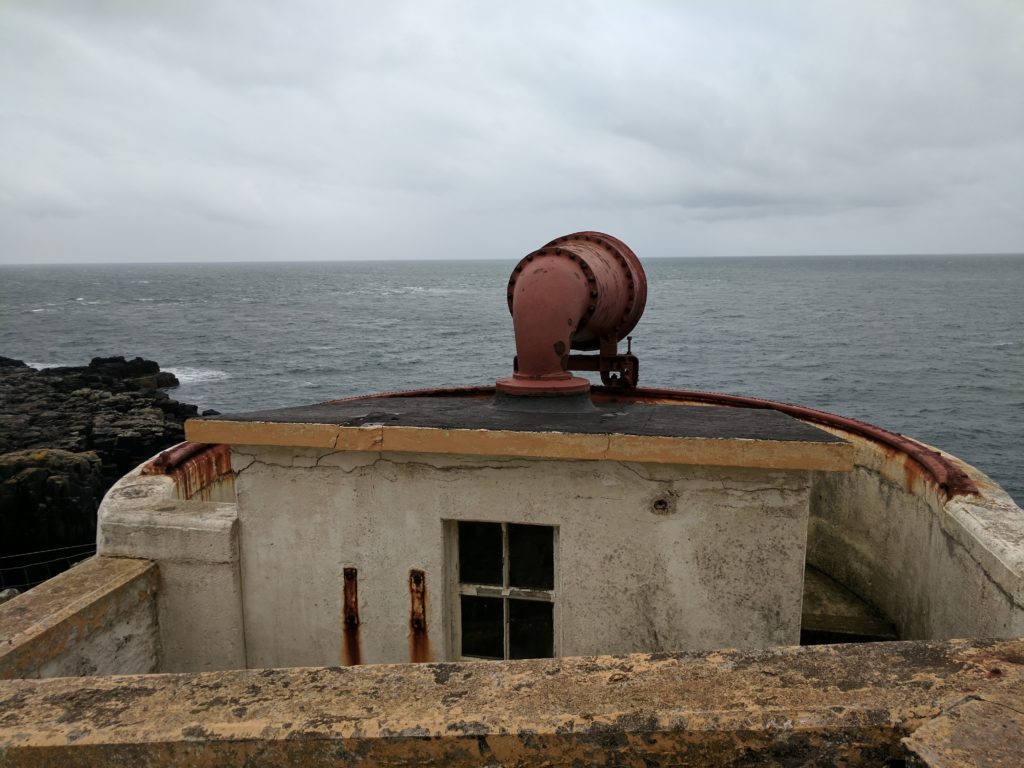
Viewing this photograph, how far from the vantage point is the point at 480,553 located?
15.0 ft

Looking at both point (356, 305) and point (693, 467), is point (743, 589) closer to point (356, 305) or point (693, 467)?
point (693, 467)

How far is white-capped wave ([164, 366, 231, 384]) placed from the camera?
42569 millimetres

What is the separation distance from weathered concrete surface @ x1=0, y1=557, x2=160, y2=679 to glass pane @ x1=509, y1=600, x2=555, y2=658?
2.33 meters

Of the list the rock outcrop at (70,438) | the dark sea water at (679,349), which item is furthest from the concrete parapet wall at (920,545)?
Answer: the dark sea water at (679,349)

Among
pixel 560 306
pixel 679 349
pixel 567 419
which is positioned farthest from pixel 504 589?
pixel 679 349

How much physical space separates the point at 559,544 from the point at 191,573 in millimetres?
2424

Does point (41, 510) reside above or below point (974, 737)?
below

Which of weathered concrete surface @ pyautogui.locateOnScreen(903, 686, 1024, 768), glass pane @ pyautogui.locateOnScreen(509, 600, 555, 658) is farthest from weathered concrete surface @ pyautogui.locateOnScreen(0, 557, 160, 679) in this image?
weathered concrete surface @ pyautogui.locateOnScreen(903, 686, 1024, 768)

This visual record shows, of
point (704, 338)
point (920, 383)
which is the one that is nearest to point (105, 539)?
point (920, 383)

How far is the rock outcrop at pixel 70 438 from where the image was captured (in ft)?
56.1

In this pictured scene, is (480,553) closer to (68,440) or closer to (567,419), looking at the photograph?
(567,419)

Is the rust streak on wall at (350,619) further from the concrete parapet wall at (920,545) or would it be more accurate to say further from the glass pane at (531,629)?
the concrete parapet wall at (920,545)

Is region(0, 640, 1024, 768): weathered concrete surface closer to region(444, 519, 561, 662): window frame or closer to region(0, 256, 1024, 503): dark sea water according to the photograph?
region(444, 519, 561, 662): window frame

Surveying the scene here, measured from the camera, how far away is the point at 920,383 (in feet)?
129
